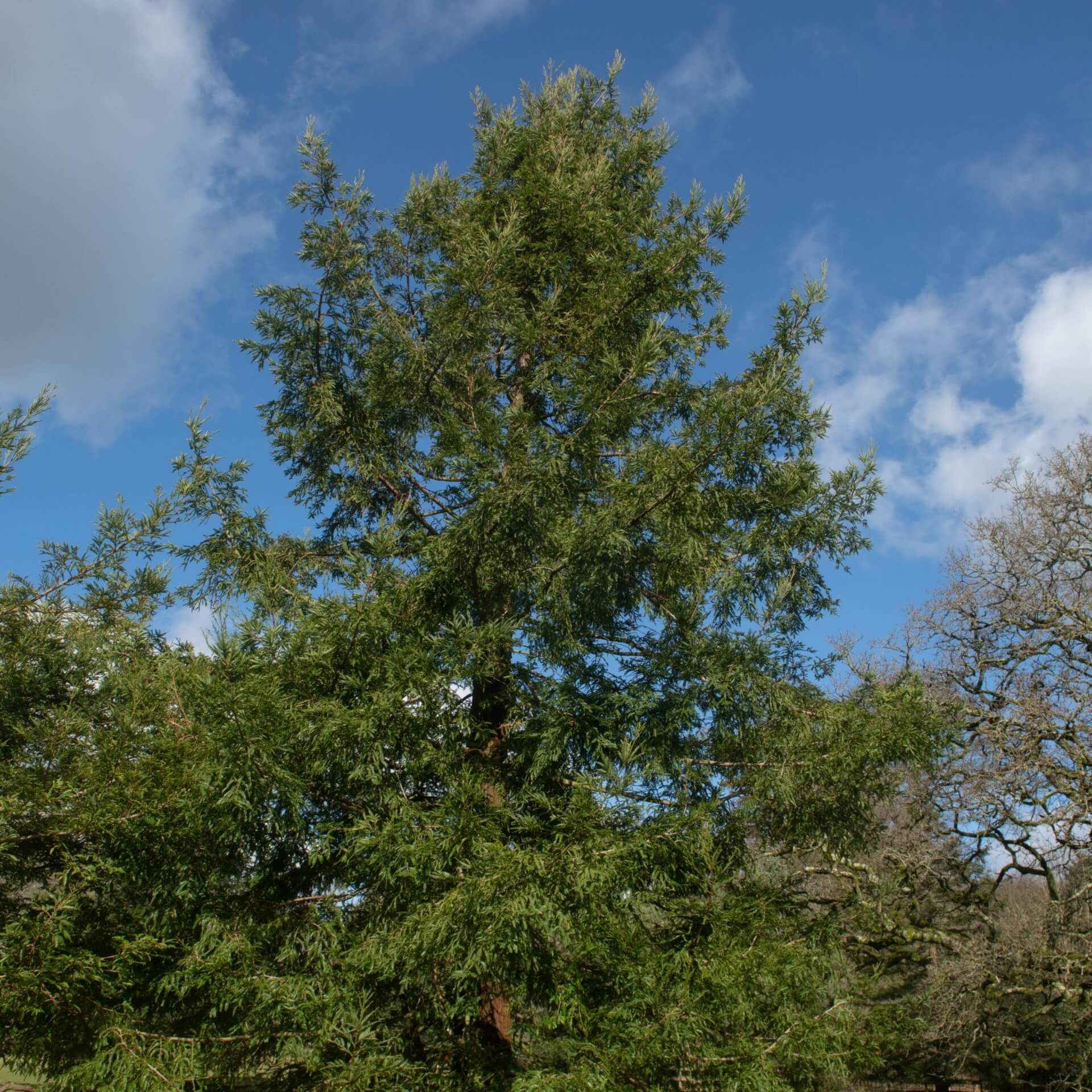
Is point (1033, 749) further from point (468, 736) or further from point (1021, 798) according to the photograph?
point (468, 736)

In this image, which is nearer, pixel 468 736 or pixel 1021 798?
pixel 468 736

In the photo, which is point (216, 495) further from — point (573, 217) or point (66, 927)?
point (573, 217)

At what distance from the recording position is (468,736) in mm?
7918

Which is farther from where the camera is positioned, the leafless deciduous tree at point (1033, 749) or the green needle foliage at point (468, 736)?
the leafless deciduous tree at point (1033, 749)

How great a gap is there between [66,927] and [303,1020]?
6.57 feet

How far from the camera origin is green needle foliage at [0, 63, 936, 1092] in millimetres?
5957

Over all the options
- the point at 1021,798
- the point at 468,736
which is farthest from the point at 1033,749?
the point at 468,736

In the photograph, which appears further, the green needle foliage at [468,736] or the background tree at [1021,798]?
the background tree at [1021,798]

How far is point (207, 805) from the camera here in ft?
20.8

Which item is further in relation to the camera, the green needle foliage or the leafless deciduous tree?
the leafless deciduous tree

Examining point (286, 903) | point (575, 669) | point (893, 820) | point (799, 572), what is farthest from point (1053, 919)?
point (286, 903)

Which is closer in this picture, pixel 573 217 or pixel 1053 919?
pixel 573 217

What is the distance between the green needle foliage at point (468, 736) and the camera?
5.96 meters

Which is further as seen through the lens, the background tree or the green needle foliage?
the background tree
